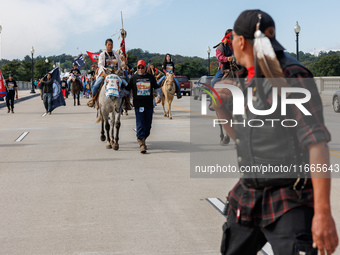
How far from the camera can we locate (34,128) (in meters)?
18.9

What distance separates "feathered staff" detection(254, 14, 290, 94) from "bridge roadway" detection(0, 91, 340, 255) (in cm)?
289

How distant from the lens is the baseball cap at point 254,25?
106 inches

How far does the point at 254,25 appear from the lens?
2.71 metres

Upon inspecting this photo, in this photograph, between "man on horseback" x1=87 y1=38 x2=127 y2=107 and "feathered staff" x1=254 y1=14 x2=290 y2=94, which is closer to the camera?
"feathered staff" x1=254 y1=14 x2=290 y2=94

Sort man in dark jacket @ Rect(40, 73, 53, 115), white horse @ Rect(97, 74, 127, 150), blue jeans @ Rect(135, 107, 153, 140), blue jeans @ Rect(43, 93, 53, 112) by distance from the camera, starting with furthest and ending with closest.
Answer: man in dark jacket @ Rect(40, 73, 53, 115) → blue jeans @ Rect(43, 93, 53, 112) → white horse @ Rect(97, 74, 127, 150) → blue jeans @ Rect(135, 107, 153, 140)

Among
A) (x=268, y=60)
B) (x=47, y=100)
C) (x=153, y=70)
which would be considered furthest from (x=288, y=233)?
(x=47, y=100)

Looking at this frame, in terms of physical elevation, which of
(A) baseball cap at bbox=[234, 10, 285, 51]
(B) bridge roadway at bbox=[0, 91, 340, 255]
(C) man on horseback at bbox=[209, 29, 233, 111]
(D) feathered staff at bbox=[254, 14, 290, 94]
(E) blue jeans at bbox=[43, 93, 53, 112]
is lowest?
(B) bridge roadway at bbox=[0, 91, 340, 255]

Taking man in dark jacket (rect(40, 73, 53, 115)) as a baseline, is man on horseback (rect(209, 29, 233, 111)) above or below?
above

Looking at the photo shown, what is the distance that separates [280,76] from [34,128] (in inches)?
675

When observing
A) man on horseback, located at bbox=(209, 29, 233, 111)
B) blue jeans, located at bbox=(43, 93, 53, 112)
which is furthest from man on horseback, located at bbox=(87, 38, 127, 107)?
blue jeans, located at bbox=(43, 93, 53, 112)

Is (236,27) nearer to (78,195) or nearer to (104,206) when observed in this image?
(104,206)

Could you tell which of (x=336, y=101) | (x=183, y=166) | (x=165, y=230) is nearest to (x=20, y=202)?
(x=165, y=230)

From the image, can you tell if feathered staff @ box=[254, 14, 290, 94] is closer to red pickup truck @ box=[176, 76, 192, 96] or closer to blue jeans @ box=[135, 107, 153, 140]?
blue jeans @ box=[135, 107, 153, 140]

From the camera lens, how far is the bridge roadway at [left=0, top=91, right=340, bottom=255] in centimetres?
550
